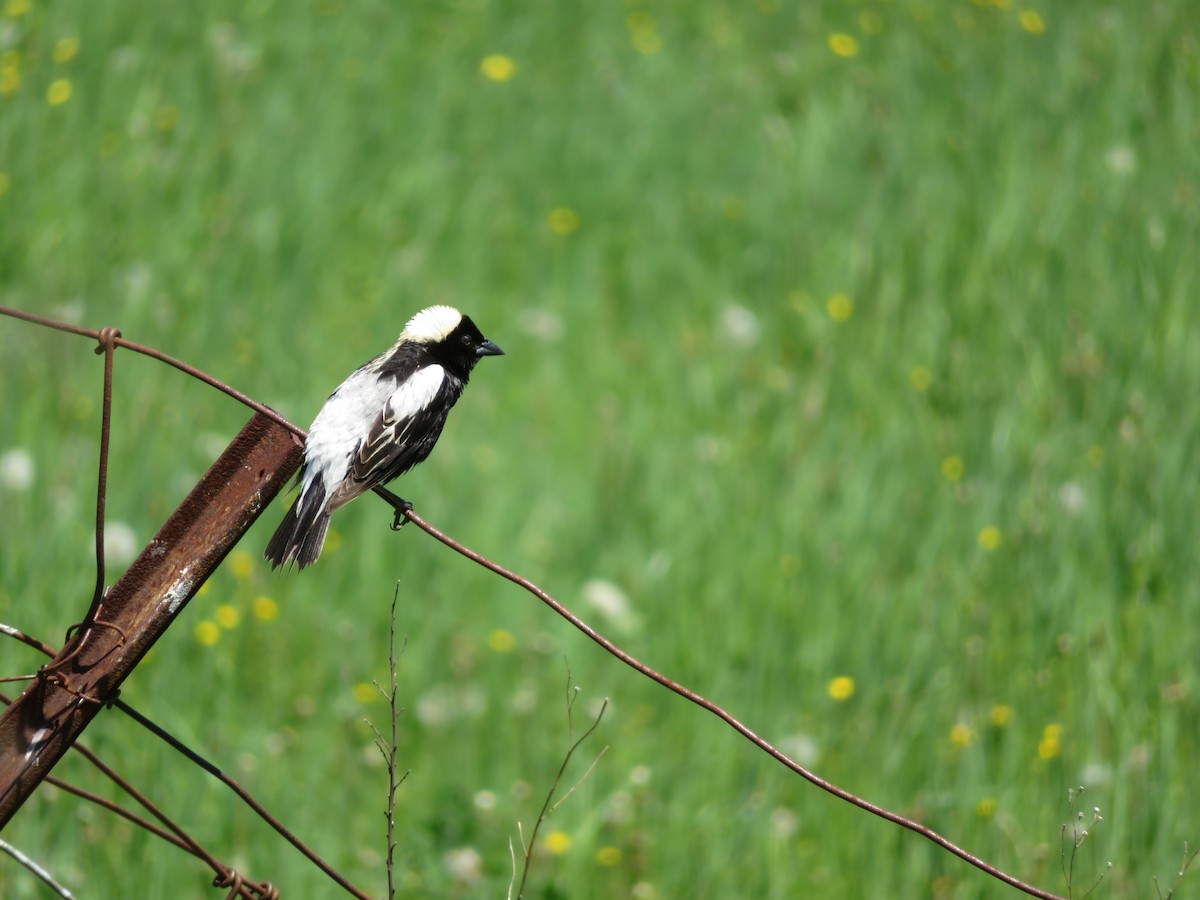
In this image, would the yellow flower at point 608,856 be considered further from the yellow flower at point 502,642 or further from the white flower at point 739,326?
the white flower at point 739,326

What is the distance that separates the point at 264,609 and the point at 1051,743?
2646 millimetres

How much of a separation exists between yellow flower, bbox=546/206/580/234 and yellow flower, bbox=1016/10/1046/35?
313 cm

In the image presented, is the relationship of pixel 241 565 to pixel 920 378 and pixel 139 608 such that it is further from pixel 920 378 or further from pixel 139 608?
pixel 920 378

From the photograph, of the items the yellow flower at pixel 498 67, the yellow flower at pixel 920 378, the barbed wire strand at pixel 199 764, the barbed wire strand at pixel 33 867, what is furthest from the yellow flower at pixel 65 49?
the barbed wire strand at pixel 33 867

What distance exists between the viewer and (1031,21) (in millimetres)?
7715

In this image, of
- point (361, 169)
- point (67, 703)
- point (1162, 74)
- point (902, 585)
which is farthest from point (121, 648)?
point (1162, 74)

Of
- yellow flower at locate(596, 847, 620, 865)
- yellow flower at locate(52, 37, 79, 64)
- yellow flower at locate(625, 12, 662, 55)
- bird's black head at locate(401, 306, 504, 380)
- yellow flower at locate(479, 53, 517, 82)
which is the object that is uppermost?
bird's black head at locate(401, 306, 504, 380)

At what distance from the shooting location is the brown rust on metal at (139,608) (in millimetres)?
1934

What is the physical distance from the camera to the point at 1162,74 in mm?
7176

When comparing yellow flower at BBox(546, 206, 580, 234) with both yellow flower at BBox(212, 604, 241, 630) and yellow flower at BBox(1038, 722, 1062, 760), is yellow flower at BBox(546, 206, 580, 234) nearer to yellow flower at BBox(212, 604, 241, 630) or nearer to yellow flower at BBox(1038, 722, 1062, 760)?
yellow flower at BBox(212, 604, 241, 630)

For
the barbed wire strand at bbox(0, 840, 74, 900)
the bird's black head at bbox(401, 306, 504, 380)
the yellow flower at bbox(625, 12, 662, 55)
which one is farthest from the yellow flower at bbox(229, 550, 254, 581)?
the yellow flower at bbox(625, 12, 662, 55)

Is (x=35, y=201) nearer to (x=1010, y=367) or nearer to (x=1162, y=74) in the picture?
(x=1010, y=367)

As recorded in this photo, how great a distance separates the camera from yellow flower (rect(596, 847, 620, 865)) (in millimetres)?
3781

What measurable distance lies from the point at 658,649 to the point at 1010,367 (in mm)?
2201
